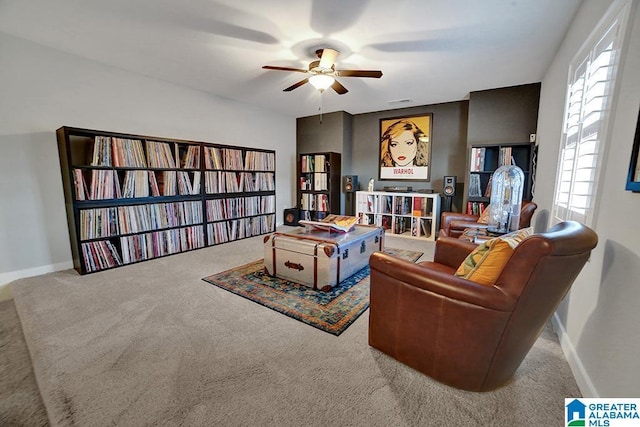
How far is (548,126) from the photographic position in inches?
109

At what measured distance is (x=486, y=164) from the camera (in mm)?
3887

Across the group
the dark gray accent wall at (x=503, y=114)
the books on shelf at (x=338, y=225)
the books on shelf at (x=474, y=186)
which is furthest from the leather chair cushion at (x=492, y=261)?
the dark gray accent wall at (x=503, y=114)

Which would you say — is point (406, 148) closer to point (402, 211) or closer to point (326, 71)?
point (402, 211)

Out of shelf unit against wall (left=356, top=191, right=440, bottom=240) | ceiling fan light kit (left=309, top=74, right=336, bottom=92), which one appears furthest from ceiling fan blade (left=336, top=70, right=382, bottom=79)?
shelf unit against wall (left=356, top=191, right=440, bottom=240)

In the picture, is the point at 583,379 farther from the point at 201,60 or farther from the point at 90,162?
the point at 90,162

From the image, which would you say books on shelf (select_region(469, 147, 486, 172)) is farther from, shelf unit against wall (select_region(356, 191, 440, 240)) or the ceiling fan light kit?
the ceiling fan light kit

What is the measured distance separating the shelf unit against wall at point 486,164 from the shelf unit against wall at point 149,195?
134 inches

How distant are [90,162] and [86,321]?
69.9 inches

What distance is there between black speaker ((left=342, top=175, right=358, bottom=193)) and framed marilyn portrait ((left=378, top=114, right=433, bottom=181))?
50 cm

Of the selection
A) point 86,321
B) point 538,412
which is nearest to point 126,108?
point 86,321

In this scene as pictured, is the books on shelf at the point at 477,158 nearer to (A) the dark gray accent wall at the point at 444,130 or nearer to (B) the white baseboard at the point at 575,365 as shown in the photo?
(A) the dark gray accent wall at the point at 444,130

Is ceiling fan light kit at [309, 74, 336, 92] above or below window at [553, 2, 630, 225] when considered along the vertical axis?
above

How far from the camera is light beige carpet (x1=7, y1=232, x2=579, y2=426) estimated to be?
1.14m

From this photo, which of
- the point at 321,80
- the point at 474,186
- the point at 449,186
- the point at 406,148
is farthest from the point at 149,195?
the point at 474,186
